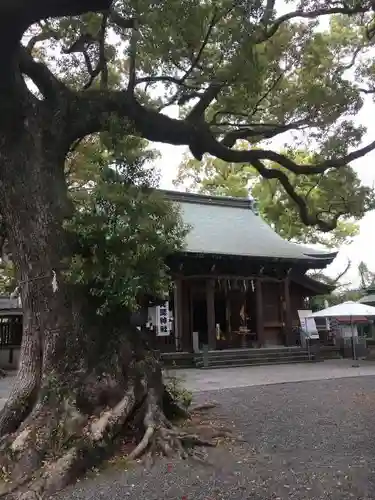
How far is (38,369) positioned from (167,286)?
6.17 ft

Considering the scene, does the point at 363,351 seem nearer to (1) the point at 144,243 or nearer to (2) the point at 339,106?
(2) the point at 339,106

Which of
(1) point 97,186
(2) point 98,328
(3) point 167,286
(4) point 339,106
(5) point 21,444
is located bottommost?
(5) point 21,444

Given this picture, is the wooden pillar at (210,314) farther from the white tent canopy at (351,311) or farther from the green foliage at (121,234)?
the green foliage at (121,234)

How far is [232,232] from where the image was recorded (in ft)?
64.2

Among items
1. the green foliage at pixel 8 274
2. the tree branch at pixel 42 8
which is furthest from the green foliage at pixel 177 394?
the green foliage at pixel 8 274

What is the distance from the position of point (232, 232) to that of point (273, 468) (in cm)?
1495

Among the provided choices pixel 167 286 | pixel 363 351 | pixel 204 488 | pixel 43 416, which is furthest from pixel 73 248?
pixel 363 351

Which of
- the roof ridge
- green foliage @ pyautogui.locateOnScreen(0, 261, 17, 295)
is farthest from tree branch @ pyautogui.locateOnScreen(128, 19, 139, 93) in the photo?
the roof ridge

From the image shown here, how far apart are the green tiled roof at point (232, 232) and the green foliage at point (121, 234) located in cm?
904

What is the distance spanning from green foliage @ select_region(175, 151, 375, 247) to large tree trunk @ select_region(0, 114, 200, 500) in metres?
7.98

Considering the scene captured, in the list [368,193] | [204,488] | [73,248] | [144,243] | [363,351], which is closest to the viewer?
[204,488]

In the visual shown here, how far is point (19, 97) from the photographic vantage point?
596cm

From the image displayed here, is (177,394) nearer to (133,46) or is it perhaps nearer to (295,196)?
(133,46)

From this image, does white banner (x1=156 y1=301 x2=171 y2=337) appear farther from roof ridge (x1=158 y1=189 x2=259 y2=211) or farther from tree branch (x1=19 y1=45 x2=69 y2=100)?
tree branch (x1=19 y1=45 x2=69 y2=100)
